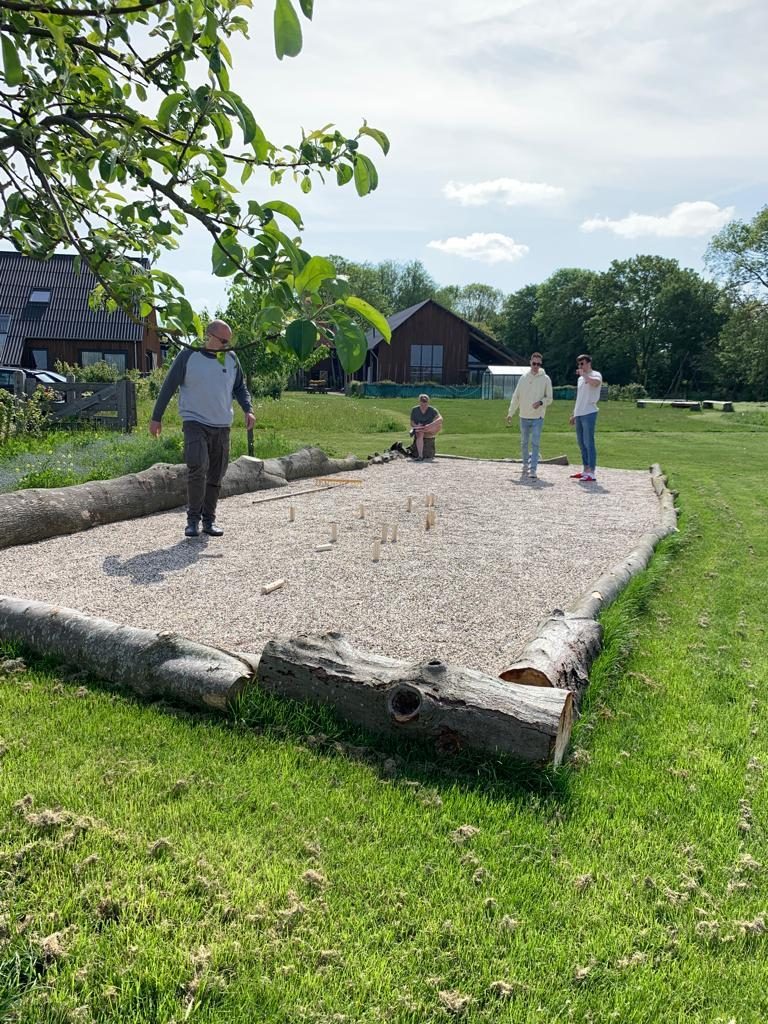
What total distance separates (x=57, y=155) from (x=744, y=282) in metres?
72.1

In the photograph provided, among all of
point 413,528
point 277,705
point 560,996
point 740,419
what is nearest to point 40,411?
point 413,528

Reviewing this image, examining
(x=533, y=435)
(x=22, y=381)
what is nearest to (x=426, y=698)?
(x=533, y=435)

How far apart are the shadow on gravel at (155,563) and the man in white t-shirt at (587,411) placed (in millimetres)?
7278

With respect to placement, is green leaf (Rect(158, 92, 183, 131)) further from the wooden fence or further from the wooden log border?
the wooden fence

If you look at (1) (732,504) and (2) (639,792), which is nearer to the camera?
(2) (639,792)

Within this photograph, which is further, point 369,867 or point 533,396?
point 533,396

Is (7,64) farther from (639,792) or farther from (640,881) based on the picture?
(639,792)

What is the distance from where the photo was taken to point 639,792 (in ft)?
10.1

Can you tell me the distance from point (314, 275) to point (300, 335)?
0.53 feet

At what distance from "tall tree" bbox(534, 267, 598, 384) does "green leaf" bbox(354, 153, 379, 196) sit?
7673 cm

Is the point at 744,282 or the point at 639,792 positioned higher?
the point at 744,282

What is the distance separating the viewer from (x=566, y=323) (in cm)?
7769

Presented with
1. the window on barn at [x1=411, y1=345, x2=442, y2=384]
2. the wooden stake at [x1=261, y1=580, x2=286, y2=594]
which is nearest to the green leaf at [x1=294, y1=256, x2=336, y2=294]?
the wooden stake at [x1=261, y1=580, x2=286, y2=594]

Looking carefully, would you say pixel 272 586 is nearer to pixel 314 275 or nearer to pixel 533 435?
pixel 314 275
